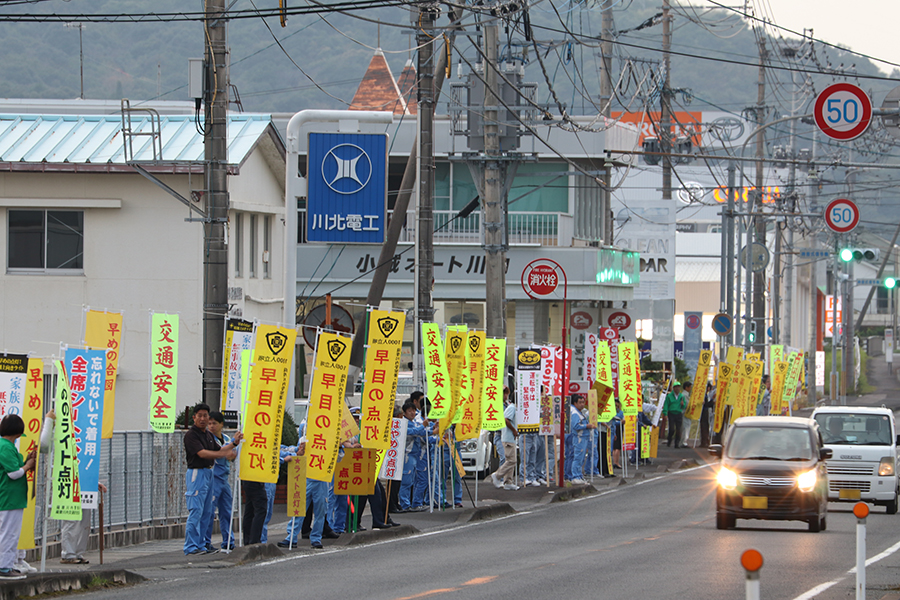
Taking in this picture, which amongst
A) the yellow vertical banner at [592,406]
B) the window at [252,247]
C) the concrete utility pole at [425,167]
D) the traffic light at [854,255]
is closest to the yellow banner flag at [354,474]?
the concrete utility pole at [425,167]

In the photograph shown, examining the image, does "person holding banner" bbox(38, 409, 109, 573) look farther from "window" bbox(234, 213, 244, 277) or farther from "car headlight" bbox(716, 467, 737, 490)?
"window" bbox(234, 213, 244, 277)

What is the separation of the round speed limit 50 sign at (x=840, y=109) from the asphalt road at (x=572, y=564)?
5.85m

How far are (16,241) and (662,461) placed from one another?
1687 centimetres

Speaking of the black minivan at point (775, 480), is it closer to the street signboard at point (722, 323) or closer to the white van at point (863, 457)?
the white van at point (863, 457)

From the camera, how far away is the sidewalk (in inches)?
521

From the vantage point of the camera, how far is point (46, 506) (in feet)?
42.5

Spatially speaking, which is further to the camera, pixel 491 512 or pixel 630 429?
pixel 630 429

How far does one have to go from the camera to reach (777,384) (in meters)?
43.7

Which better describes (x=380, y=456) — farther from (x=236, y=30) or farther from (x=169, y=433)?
(x=236, y=30)

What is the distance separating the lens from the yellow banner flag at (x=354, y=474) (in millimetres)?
16438

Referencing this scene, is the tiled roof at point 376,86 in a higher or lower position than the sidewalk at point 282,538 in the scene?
higher

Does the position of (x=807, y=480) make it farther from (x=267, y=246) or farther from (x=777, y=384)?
(x=777, y=384)

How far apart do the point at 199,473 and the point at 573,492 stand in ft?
35.0

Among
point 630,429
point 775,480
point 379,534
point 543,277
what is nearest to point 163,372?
point 379,534
